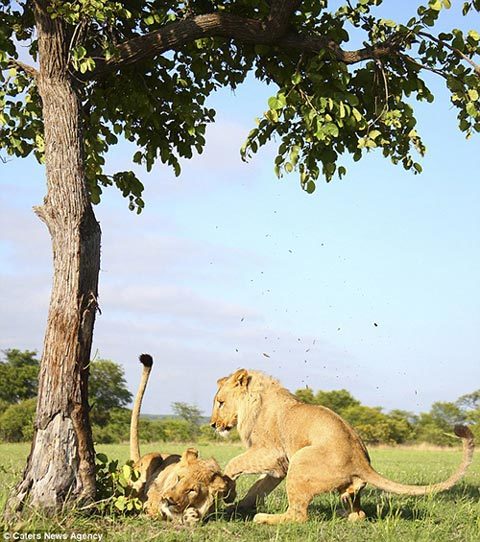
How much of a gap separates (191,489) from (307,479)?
1176mm

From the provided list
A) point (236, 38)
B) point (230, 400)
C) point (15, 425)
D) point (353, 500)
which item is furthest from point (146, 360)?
point (15, 425)

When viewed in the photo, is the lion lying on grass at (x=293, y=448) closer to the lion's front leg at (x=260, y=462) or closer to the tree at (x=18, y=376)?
the lion's front leg at (x=260, y=462)

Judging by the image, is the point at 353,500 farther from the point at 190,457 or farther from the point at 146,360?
the point at 146,360

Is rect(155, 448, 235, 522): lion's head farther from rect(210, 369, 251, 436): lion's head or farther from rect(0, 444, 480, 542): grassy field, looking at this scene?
rect(210, 369, 251, 436): lion's head

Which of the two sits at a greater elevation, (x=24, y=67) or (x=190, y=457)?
(x=24, y=67)

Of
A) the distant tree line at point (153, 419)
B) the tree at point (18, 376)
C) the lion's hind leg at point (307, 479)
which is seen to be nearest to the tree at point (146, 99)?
the lion's hind leg at point (307, 479)

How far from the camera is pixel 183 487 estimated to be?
8.37 meters

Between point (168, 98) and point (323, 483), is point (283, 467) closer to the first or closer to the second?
point (323, 483)

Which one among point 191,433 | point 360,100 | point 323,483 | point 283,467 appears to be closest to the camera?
point 323,483

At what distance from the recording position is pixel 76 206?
9.41 meters

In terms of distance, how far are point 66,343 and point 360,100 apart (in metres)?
5.23

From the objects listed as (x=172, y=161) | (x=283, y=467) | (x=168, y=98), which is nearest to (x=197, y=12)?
(x=168, y=98)

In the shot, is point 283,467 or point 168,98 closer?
point 283,467

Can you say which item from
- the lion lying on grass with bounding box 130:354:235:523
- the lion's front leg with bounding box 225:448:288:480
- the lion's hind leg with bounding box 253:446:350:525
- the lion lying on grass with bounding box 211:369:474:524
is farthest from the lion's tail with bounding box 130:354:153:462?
the lion's hind leg with bounding box 253:446:350:525
